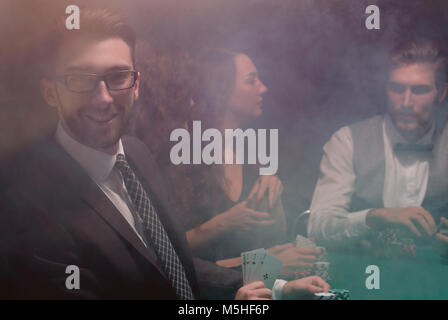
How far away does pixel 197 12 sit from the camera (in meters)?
3.13

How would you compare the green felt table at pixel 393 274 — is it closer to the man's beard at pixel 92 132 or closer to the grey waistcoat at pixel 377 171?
the grey waistcoat at pixel 377 171

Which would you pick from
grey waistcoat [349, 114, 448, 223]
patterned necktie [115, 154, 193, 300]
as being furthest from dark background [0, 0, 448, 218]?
patterned necktie [115, 154, 193, 300]

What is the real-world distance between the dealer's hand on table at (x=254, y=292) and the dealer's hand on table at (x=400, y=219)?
2.72 ft

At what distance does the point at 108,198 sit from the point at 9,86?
987 mm

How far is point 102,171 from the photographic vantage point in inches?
117

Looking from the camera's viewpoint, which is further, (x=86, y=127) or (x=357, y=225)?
(x=357, y=225)

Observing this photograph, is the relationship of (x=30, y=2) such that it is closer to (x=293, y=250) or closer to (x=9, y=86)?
(x=9, y=86)

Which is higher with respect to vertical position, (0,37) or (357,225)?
(0,37)

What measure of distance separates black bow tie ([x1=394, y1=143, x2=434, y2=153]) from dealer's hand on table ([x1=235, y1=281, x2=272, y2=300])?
1297 mm

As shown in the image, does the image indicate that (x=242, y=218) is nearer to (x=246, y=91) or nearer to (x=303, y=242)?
(x=303, y=242)

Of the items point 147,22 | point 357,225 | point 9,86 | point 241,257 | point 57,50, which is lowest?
point 241,257

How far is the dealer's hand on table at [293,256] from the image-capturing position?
125 inches

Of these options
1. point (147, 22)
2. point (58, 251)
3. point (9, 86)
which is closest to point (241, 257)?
point (58, 251)

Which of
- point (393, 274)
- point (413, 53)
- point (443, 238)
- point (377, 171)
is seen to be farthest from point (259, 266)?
point (413, 53)
